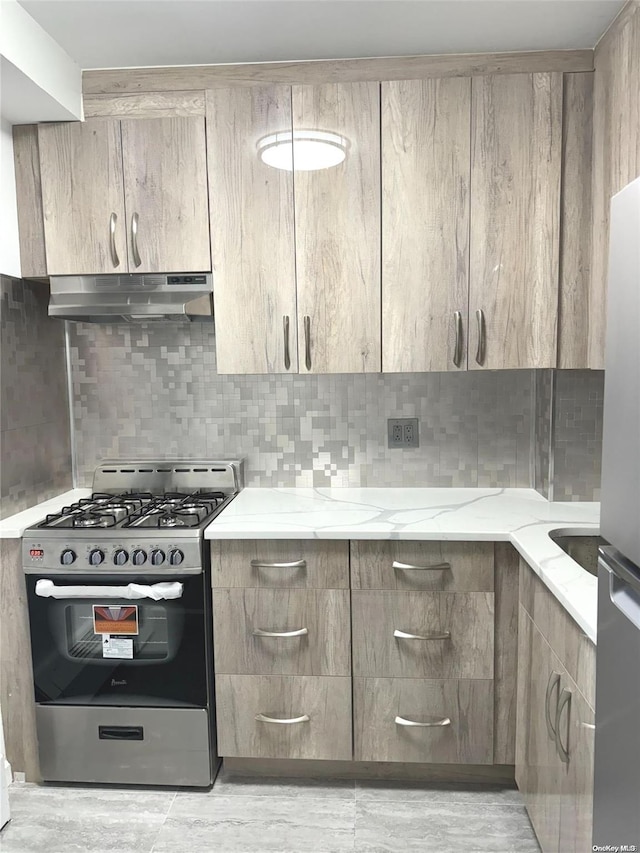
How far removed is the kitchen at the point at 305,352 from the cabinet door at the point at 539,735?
0.9 inches

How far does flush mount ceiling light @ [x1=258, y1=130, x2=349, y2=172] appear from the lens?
2.15 meters

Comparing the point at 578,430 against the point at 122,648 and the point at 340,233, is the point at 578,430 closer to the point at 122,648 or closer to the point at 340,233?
the point at 340,233

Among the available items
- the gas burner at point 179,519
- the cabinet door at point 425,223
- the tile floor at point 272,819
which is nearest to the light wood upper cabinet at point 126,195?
the cabinet door at point 425,223

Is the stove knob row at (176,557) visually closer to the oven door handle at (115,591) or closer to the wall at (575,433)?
the oven door handle at (115,591)

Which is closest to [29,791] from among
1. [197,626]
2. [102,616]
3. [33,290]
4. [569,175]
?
[102,616]

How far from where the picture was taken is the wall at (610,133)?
1734mm

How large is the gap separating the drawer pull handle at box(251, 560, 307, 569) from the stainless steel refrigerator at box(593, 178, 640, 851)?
1.10 metres

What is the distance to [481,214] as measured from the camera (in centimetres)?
213

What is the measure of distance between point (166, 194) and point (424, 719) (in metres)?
1.98

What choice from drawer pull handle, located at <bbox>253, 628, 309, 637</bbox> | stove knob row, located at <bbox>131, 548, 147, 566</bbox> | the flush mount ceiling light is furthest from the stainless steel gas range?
the flush mount ceiling light

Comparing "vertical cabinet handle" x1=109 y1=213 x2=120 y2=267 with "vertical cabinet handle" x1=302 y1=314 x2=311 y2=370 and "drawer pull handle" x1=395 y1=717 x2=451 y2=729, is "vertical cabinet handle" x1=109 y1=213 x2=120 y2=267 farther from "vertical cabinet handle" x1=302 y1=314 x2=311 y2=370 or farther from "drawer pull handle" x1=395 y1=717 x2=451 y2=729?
"drawer pull handle" x1=395 y1=717 x2=451 y2=729

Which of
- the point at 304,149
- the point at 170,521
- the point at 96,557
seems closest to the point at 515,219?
the point at 304,149

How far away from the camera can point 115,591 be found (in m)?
2.05

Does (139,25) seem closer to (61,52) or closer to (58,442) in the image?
(61,52)
